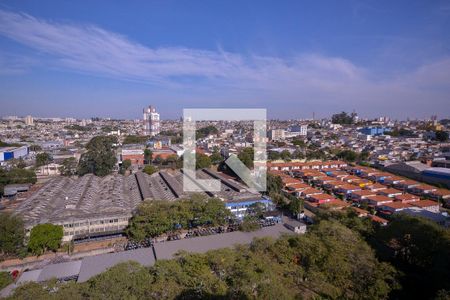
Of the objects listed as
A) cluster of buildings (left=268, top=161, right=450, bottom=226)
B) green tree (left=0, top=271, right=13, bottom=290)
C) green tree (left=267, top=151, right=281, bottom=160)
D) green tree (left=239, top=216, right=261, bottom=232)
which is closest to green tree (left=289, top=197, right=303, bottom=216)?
cluster of buildings (left=268, top=161, right=450, bottom=226)

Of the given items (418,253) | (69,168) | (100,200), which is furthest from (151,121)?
(418,253)

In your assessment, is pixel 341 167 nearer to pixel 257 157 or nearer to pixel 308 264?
pixel 257 157

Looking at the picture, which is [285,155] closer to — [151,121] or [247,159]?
[247,159]

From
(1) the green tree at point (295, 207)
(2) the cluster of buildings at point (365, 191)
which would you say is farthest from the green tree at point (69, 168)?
(1) the green tree at point (295, 207)

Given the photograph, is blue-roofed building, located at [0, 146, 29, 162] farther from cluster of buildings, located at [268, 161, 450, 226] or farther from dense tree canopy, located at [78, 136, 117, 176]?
cluster of buildings, located at [268, 161, 450, 226]

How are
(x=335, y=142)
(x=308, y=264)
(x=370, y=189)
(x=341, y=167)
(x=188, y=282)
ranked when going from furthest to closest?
1. (x=335, y=142)
2. (x=341, y=167)
3. (x=370, y=189)
4. (x=308, y=264)
5. (x=188, y=282)

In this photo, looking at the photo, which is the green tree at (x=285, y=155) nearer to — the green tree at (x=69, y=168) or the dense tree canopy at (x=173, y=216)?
the dense tree canopy at (x=173, y=216)

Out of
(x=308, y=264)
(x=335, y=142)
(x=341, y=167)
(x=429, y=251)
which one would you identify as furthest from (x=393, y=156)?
(x=308, y=264)
